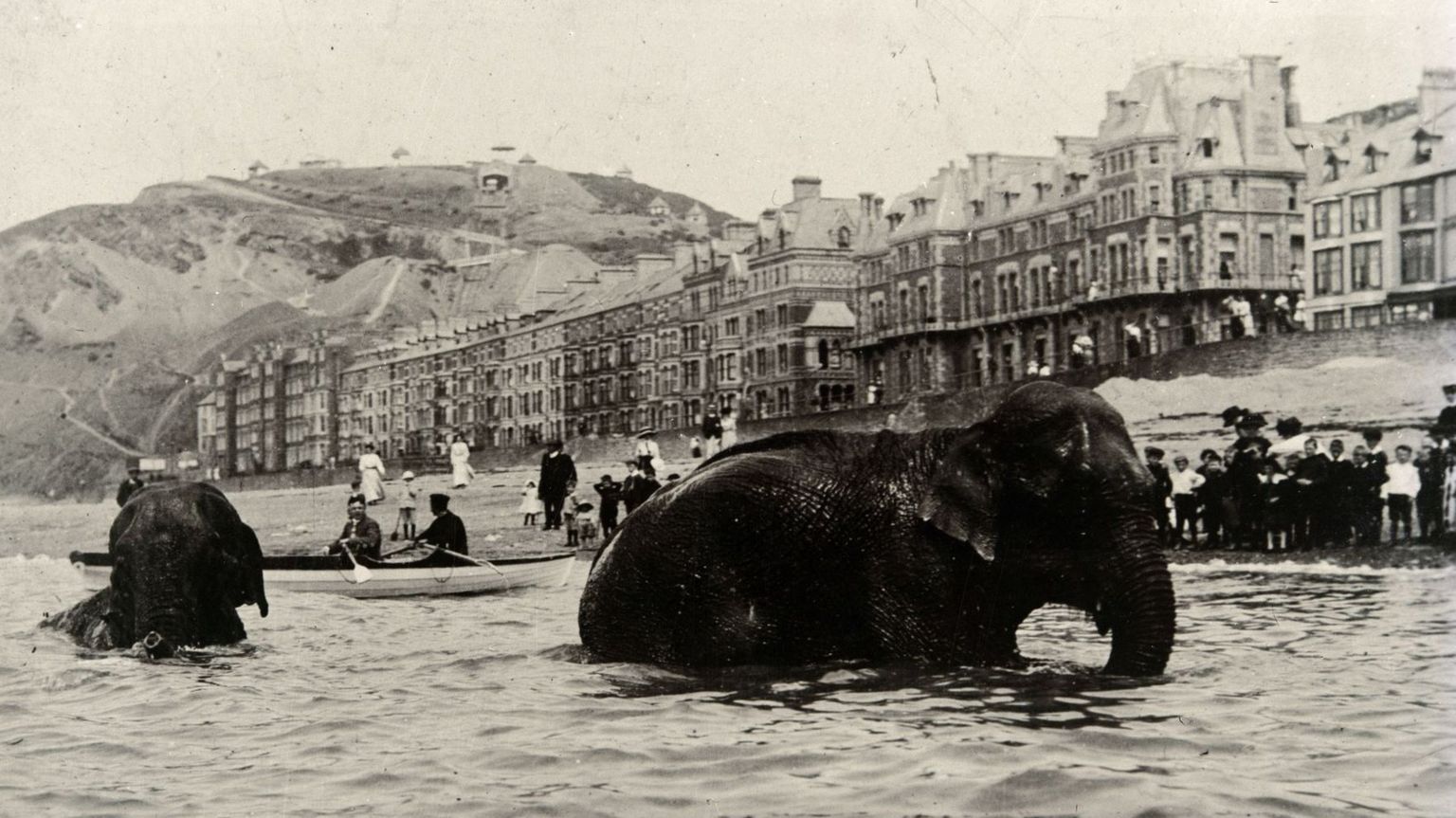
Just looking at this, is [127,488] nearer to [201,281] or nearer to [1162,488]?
[201,281]

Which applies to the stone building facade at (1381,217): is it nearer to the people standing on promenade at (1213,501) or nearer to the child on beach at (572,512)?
the people standing on promenade at (1213,501)

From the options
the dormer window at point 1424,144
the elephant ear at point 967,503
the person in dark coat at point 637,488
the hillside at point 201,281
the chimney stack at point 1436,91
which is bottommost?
the person in dark coat at point 637,488

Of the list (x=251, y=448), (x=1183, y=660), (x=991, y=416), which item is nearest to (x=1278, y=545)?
(x=1183, y=660)

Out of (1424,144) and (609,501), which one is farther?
(1424,144)

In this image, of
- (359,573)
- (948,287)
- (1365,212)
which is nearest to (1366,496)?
(359,573)

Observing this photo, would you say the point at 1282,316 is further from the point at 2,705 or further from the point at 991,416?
the point at 2,705

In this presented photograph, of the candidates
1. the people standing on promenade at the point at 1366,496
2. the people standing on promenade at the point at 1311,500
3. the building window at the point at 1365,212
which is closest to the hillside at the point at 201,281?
the people standing on promenade at the point at 1311,500

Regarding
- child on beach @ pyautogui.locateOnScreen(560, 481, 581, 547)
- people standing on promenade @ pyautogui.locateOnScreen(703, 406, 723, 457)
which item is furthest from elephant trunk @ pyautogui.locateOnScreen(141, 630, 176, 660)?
child on beach @ pyautogui.locateOnScreen(560, 481, 581, 547)
